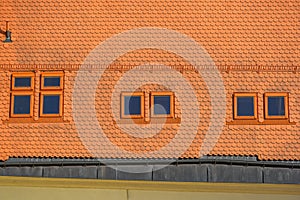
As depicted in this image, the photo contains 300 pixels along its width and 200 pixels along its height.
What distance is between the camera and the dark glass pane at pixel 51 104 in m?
22.9

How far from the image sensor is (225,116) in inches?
899

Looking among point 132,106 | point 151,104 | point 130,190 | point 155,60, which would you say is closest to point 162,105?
point 151,104

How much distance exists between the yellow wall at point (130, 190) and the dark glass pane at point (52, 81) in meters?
3.56

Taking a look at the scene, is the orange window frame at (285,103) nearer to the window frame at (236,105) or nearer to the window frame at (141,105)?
the window frame at (236,105)

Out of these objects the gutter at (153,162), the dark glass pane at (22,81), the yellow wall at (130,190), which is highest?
the dark glass pane at (22,81)

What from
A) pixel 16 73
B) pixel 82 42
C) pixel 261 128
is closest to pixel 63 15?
pixel 82 42

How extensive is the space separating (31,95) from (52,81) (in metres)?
0.95

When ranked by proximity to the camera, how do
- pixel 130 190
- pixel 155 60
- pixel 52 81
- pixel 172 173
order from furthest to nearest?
pixel 155 60
pixel 52 81
pixel 172 173
pixel 130 190

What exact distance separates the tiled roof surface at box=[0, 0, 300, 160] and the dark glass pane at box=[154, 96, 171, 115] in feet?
1.12

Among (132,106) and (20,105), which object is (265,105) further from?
(20,105)

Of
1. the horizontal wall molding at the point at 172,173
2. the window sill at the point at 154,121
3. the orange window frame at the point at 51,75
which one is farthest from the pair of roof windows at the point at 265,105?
the orange window frame at the point at 51,75

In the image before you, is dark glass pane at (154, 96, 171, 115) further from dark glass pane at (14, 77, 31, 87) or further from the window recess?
dark glass pane at (14, 77, 31, 87)

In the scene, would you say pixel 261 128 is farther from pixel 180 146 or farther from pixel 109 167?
pixel 109 167

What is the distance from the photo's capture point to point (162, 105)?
75.1 feet
